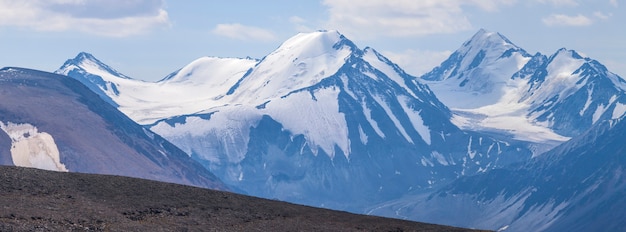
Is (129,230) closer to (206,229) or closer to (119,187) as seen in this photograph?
(206,229)

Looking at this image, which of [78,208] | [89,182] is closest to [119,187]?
[89,182]

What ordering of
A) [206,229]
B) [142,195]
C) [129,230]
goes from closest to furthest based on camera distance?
[129,230] → [206,229] → [142,195]

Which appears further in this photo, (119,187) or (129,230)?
(119,187)

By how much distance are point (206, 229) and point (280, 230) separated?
27.1ft

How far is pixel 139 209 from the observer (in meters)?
119

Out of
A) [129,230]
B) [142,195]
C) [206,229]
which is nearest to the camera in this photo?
[129,230]

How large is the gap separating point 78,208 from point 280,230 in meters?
18.4

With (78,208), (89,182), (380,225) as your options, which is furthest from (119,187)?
(380,225)

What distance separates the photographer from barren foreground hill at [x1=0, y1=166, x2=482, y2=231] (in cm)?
10688

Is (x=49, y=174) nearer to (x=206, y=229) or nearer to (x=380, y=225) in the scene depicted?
(x=206, y=229)

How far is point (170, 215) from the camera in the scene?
390ft

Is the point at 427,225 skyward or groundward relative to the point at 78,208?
skyward

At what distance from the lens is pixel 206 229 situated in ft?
374

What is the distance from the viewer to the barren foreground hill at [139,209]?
351 feet
